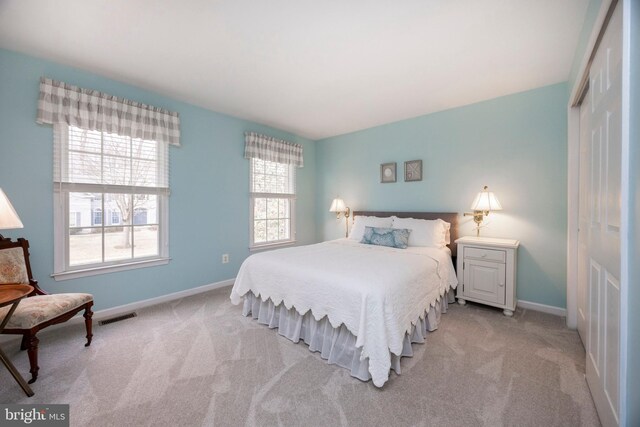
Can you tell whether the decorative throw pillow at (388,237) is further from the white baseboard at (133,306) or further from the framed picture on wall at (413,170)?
the white baseboard at (133,306)

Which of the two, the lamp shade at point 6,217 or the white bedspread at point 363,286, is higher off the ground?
the lamp shade at point 6,217

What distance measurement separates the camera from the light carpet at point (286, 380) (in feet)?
4.56

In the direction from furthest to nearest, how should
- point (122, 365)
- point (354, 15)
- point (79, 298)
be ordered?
point (79, 298) < point (122, 365) < point (354, 15)

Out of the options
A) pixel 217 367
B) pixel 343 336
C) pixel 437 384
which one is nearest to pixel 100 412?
pixel 217 367

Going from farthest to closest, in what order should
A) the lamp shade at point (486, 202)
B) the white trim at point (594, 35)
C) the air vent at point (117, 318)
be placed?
1. the lamp shade at point (486, 202)
2. the air vent at point (117, 318)
3. the white trim at point (594, 35)

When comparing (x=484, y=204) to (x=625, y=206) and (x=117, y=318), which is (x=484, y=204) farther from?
(x=117, y=318)

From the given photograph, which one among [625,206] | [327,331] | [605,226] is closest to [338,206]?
[327,331]

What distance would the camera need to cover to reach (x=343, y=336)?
186 cm

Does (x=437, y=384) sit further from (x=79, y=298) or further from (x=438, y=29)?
(x=79, y=298)

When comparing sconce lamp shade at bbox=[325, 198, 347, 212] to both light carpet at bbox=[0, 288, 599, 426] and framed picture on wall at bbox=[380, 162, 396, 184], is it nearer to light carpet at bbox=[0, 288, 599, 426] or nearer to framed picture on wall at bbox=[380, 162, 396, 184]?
framed picture on wall at bbox=[380, 162, 396, 184]

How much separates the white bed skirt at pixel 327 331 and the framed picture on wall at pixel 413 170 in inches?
67.3

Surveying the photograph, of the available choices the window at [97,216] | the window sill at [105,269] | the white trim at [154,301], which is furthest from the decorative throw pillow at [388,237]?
the window at [97,216]

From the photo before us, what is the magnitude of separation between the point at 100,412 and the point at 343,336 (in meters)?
1.50

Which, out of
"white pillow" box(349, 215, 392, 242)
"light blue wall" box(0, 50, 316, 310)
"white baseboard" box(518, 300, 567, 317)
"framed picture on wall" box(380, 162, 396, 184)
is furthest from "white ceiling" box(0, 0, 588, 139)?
"white baseboard" box(518, 300, 567, 317)
